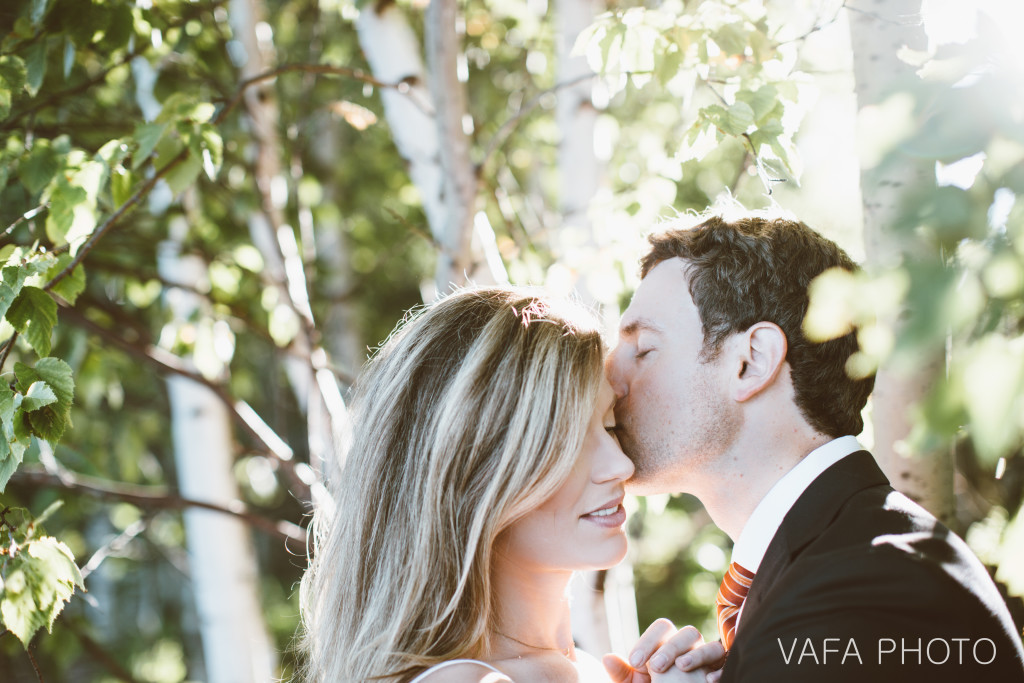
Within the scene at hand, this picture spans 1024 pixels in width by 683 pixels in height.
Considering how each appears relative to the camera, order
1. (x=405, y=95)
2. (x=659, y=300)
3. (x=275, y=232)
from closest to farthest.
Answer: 1. (x=659, y=300)
2. (x=405, y=95)
3. (x=275, y=232)

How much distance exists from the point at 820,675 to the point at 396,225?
4748 millimetres

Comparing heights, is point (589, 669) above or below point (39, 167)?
below

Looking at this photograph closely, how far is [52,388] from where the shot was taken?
1.49 m

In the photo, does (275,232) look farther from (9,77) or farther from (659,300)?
(659,300)

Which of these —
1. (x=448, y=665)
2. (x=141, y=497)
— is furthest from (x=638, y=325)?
(x=141, y=497)

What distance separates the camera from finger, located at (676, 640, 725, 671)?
5.43 feet

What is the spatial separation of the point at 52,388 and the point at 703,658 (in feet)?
4.87

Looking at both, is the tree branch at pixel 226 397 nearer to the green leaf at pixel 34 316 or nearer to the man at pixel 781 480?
the green leaf at pixel 34 316

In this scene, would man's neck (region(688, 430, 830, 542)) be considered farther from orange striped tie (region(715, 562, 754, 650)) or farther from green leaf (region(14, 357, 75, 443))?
green leaf (region(14, 357, 75, 443))

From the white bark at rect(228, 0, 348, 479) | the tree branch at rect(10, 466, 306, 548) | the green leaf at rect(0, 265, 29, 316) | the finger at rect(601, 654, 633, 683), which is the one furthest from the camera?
the white bark at rect(228, 0, 348, 479)

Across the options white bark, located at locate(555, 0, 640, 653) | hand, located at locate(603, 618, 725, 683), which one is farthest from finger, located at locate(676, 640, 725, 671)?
white bark, located at locate(555, 0, 640, 653)

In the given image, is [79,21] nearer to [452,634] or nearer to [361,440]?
[361,440]

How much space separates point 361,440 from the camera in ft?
5.94

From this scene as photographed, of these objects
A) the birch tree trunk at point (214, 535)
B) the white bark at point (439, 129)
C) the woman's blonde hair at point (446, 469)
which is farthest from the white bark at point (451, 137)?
A: the birch tree trunk at point (214, 535)
